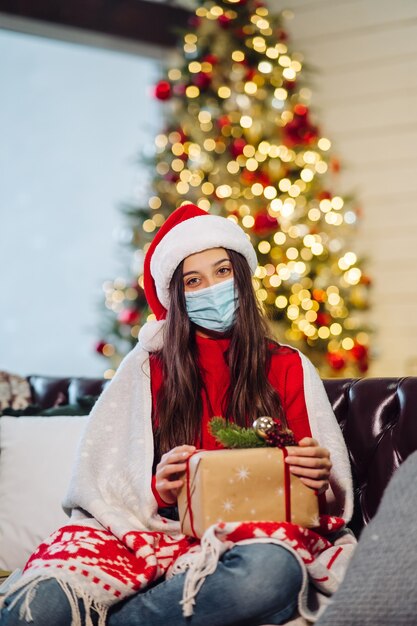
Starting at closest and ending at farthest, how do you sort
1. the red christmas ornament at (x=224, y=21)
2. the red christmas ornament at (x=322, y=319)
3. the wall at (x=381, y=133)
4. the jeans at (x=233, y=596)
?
the jeans at (x=233, y=596), the red christmas ornament at (x=322, y=319), the red christmas ornament at (x=224, y=21), the wall at (x=381, y=133)

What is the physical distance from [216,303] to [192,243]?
0.18 m

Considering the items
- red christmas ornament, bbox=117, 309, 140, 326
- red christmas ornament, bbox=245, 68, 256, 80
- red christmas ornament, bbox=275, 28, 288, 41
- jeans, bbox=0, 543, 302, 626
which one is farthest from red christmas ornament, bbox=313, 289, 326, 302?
jeans, bbox=0, 543, 302, 626

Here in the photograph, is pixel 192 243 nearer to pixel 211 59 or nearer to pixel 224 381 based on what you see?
pixel 224 381

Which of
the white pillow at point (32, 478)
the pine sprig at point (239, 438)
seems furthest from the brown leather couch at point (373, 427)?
the white pillow at point (32, 478)

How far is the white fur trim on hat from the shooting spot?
2.30 m

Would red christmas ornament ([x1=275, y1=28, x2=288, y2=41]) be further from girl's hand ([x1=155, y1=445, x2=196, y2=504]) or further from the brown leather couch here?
girl's hand ([x1=155, y1=445, x2=196, y2=504])

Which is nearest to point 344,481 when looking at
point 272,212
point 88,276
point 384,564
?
point 384,564

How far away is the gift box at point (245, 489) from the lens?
5.78 feet

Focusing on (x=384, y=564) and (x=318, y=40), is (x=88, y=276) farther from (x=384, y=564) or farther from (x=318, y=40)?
(x=384, y=564)

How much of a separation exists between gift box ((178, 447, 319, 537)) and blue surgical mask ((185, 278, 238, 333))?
0.50 meters

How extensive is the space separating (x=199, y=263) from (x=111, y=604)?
0.89 metres

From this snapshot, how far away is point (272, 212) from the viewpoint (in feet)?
15.8

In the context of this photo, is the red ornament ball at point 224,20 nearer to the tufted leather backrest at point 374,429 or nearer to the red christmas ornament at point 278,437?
the tufted leather backrest at point 374,429

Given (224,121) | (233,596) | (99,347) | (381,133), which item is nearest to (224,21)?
(224,121)
